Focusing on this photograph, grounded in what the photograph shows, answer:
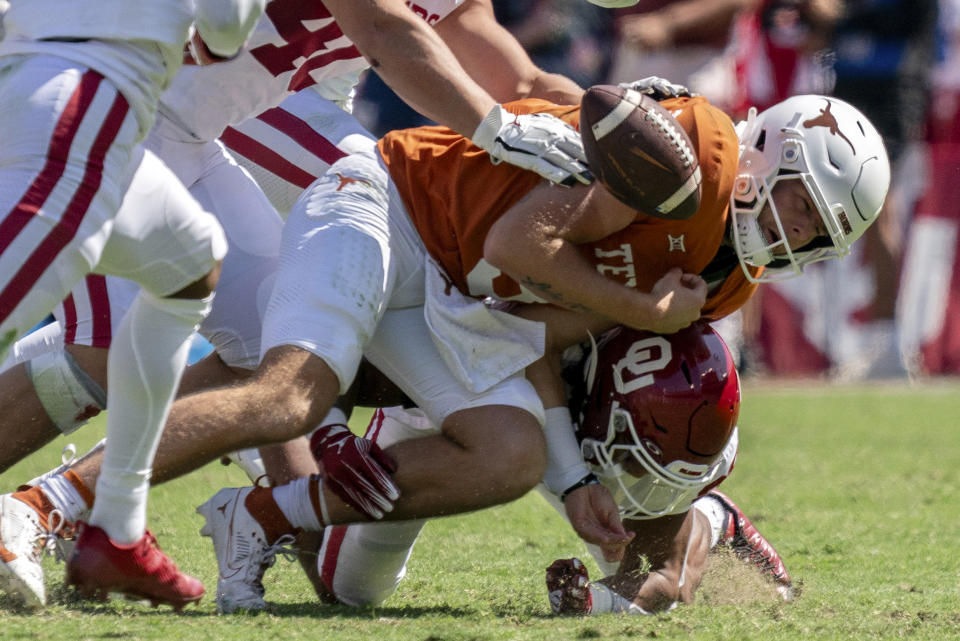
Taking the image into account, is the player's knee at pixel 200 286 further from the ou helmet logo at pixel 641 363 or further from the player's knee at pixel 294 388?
the ou helmet logo at pixel 641 363

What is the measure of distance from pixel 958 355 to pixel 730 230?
232 inches

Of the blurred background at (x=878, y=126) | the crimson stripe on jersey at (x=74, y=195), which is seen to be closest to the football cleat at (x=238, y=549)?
the crimson stripe on jersey at (x=74, y=195)

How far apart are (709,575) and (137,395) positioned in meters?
1.48

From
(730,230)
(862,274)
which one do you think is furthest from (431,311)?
(862,274)

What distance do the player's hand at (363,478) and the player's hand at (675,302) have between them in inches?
25.4

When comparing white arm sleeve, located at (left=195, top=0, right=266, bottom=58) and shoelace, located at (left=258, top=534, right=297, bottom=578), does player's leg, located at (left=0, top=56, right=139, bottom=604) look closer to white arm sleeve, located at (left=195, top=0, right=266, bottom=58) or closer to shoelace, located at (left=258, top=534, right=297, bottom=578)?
white arm sleeve, located at (left=195, top=0, right=266, bottom=58)

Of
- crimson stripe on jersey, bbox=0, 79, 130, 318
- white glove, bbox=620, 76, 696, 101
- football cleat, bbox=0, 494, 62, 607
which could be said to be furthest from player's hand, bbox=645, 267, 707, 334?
football cleat, bbox=0, 494, 62, 607

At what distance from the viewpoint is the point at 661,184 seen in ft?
9.50

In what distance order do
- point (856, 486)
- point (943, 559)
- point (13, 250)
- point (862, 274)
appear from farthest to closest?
1. point (862, 274)
2. point (856, 486)
3. point (943, 559)
4. point (13, 250)

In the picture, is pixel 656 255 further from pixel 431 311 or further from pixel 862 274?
pixel 862 274

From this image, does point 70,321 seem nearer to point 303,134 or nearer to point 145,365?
point 303,134

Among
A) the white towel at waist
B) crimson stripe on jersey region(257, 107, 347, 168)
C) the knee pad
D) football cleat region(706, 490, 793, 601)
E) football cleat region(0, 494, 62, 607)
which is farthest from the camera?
crimson stripe on jersey region(257, 107, 347, 168)

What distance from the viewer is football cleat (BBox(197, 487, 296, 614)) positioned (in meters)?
2.90

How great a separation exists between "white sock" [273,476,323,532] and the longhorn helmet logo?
4.50 ft
